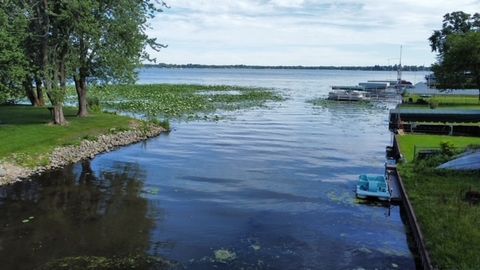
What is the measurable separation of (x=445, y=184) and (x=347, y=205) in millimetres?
4069

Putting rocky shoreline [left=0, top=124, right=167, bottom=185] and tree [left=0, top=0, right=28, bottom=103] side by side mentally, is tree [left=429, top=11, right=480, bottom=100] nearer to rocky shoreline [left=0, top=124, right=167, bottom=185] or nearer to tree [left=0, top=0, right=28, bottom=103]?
rocky shoreline [left=0, top=124, right=167, bottom=185]

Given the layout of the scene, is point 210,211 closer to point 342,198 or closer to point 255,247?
point 255,247

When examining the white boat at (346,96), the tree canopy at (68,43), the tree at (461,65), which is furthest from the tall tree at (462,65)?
the tree canopy at (68,43)

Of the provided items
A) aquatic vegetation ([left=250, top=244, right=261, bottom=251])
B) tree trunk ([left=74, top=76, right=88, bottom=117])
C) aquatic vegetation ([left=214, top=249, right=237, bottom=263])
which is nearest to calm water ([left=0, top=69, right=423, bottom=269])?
aquatic vegetation ([left=250, top=244, right=261, bottom=251])

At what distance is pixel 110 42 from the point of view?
34.7 metres

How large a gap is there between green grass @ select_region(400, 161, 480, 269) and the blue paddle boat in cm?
92

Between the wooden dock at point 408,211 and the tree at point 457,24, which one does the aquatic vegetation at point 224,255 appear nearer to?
the wooden dock at point 408,211

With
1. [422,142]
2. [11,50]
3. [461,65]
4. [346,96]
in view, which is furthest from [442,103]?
[11,50]

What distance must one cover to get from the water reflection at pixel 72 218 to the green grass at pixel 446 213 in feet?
27.7

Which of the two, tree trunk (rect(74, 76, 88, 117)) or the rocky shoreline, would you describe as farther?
tree trunk (rect(74, 76, 88, 117))

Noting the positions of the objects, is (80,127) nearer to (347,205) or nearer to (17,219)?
(17,219)

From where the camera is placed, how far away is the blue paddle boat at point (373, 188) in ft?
66.5

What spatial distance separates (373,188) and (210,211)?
7.17m

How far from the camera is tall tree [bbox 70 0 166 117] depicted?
3316 cm
